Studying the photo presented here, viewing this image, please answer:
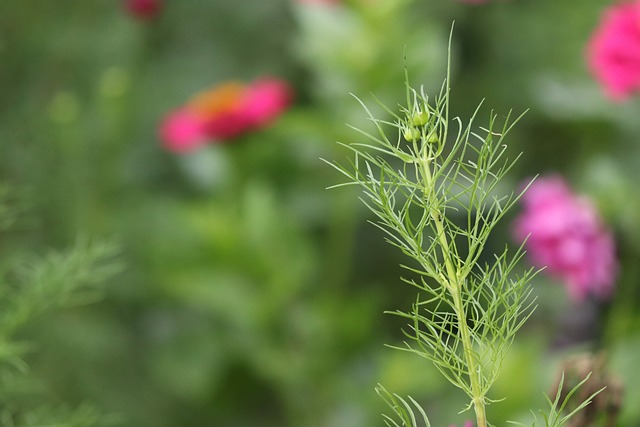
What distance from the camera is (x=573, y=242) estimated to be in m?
0.90

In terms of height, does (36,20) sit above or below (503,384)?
above

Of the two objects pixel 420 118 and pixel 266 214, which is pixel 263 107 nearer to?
pixel 266 214

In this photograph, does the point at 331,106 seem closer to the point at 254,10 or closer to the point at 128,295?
the point at 128,295

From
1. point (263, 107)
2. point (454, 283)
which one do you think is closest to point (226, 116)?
point (263, 107)

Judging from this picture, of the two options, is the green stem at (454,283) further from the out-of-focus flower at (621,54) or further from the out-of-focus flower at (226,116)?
the out-of-focus flower at (226,116)

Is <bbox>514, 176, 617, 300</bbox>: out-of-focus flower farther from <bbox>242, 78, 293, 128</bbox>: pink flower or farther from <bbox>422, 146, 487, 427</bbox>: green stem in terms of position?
<bbox>422, 146, 487, 427</bbox>: green stem

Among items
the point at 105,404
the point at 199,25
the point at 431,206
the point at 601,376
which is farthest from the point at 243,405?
the point at 431,206

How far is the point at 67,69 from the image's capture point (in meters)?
1.31

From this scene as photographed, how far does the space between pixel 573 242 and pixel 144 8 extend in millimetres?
617

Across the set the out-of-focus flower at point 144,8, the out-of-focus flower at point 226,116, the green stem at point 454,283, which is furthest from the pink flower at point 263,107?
the green stem at point 454,283

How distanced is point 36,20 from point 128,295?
385mm

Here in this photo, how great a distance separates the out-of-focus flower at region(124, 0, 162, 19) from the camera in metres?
1.24

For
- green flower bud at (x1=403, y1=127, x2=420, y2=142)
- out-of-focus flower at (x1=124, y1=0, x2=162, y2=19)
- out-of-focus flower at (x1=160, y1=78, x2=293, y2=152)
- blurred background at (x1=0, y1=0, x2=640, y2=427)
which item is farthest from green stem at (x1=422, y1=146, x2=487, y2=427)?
out-of-focus flower at (x1=124, y1=0, x2=162, y2=19)

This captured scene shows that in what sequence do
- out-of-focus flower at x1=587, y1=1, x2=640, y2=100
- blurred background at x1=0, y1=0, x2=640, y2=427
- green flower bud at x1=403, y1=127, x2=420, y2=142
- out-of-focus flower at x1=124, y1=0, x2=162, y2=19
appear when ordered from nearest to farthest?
green flower bud at x1=403, y1=127, x2=420, y2=142
out-of-focus flower at x1=587, y1=1, x2=640, y2=100
blurred background at x1=0, y1=0, x2=640, y2=427
out-of-focus flower at x1=124, y1=0, x2=162, y2=19
